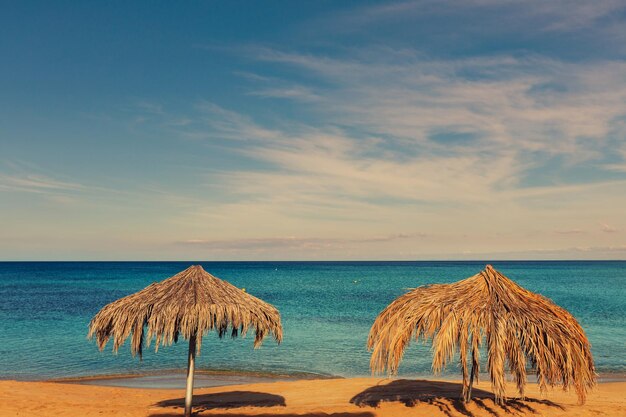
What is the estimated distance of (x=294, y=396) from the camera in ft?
49.2

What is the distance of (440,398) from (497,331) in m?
4.98

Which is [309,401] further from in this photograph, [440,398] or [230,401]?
[440,398]

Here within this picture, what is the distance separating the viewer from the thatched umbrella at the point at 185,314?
33.6 feet

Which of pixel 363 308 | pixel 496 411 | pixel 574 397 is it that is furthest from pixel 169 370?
pixel 363 308

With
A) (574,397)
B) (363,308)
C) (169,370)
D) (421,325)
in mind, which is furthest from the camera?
(363,308)

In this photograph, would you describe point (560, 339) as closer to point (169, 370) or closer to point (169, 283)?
point (169, 283)

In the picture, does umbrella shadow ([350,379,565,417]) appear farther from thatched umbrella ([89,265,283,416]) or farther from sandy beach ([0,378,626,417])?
thatched umbrella ([89,265,283,416])

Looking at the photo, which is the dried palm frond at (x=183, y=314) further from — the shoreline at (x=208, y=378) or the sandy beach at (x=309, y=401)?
the shoreline at (x=208, y=378)

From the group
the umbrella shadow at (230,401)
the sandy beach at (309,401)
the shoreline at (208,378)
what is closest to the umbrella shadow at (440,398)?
the sandy beach at (309,401)

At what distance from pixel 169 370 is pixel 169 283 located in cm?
1125

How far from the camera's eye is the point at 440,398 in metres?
13.3

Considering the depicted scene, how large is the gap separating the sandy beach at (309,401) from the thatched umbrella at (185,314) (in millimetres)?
2704

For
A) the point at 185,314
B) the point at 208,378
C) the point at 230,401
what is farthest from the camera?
the point at 208,378

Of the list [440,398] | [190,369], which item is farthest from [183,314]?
[440,398]
